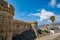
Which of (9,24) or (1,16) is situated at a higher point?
(1,16)

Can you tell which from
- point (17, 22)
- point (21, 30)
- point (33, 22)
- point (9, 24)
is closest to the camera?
point (9, 24)

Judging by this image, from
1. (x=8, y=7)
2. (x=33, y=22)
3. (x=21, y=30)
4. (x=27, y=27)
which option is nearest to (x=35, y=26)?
(x=33, y=22)

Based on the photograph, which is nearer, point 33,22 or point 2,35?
point 2,35

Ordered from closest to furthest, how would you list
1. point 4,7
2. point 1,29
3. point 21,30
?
point 1,29
point 4,7
point 21,30

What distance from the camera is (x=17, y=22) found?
77.7ft

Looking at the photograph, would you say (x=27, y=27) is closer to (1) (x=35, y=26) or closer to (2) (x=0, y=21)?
(1) (x=35, y=26)

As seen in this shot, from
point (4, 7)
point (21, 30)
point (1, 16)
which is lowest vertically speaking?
point (21, 30)

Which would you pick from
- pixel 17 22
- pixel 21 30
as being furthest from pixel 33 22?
pixel 17 22

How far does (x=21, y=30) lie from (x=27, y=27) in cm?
394

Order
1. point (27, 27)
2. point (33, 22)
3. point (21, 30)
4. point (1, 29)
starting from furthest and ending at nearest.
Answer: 1. point (33, 22)
2. point (27, 27)
3. point (21, 30)
4. point (1, 29)

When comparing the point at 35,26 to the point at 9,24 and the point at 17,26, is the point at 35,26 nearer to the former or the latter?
the point at 17,26

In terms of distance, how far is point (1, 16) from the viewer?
11.1ft

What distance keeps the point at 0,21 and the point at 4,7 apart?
0.98m

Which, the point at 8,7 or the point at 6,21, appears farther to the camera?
the point at 8,7
